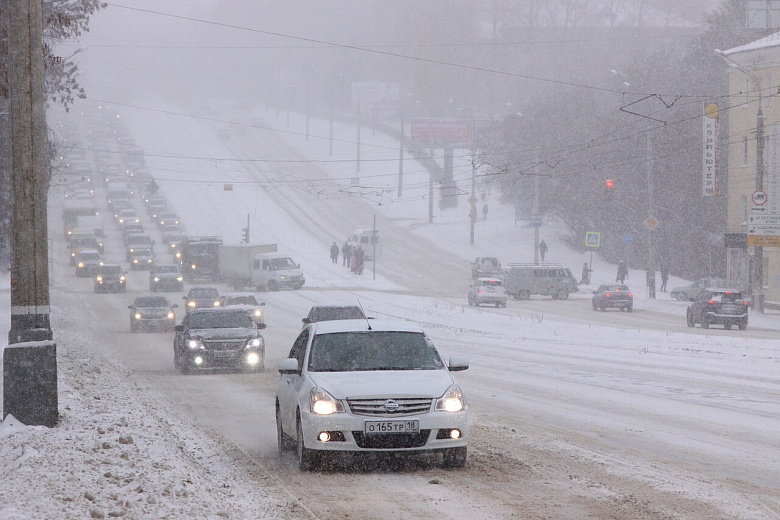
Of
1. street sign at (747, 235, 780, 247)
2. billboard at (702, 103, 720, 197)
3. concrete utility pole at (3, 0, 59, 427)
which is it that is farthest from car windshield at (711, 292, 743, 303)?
concrete utility pole at (3, 0, 59, 427)

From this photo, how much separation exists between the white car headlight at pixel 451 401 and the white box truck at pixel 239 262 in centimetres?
4924

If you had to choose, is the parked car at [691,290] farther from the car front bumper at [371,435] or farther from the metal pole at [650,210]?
the car front bumper at [371,435]

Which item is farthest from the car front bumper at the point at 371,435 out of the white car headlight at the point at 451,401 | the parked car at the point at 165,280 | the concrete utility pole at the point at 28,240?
→ the parked car at the point at 165,280

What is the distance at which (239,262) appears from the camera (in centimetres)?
6119

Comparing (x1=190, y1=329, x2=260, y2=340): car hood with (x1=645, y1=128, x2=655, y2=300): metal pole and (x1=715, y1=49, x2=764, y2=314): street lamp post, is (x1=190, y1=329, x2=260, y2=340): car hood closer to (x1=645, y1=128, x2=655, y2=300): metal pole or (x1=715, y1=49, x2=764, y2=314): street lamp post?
(x1=715, y1=49, x2=764, y2=314): street lamp post

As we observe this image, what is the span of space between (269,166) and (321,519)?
110 meters

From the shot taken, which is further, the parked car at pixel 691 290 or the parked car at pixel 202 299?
the parked car at pixel 691 290

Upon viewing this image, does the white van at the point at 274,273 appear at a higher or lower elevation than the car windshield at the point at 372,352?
lower

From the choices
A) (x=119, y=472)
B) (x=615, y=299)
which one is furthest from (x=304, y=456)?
(x=615, y=299)

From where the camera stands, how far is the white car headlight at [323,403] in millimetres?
10430

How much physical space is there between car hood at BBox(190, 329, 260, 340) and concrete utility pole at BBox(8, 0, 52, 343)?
452 inches

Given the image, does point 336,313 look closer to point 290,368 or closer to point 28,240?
point 290,368

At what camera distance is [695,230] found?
7219cm

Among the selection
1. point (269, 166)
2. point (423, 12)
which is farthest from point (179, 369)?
point (423, 12)
